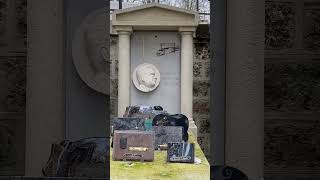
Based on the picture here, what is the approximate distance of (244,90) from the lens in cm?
120

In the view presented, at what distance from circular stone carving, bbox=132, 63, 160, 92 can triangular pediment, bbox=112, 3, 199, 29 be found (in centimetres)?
46

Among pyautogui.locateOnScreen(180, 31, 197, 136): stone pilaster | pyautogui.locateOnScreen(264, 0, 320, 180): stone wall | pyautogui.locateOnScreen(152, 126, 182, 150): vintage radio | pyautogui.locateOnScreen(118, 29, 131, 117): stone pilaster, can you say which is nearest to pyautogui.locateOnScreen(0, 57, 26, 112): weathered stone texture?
pyautogui.locateOnScreen(264, 0, 320, 180): stone wall

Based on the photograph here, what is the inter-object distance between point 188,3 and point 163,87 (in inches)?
37.3

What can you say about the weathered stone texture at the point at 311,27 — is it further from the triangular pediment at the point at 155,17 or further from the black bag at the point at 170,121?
the triangular pediment at the point at 155,17

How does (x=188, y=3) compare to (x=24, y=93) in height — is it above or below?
above

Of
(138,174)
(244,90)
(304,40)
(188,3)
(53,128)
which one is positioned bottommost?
(138,174)

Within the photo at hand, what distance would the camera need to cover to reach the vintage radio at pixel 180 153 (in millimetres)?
1907

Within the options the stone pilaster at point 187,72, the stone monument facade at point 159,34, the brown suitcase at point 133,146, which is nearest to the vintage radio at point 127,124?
the brown suitcase at point 133,146

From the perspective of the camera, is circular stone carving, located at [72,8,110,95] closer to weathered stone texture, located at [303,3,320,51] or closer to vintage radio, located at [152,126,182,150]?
weathered stone texture, located at [303,3,320,51]

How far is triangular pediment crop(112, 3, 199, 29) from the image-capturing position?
452 cm

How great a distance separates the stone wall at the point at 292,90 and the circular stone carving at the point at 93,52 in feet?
1.40

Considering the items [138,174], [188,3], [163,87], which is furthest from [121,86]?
[138,174]

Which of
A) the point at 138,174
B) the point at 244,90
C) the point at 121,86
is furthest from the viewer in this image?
the point at 121,86

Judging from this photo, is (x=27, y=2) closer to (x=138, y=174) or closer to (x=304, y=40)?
(x=304, y=40)
